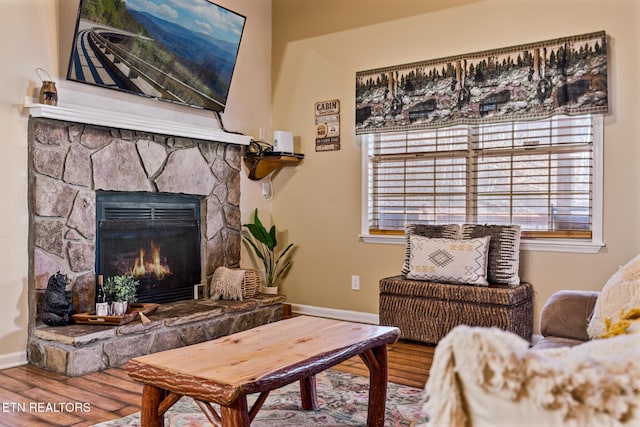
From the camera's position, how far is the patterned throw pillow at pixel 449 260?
12.1 feet

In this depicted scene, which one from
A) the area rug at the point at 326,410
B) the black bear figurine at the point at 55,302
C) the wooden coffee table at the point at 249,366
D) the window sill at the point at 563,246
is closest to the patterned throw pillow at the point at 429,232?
the window sill at the point at 563,246

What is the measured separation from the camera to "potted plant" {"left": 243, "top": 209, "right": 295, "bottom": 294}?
490cm

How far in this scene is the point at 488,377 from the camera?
0.83 meters

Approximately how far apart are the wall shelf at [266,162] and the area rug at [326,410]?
2364 millimetres

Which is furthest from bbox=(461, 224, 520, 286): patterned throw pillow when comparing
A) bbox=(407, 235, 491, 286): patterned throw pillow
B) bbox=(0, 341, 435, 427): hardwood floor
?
bbox=(0, 341, 435, 427): hardwood floor

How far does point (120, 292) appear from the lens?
357 centimetres

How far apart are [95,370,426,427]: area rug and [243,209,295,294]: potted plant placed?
2075 mm

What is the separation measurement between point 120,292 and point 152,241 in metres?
0.67

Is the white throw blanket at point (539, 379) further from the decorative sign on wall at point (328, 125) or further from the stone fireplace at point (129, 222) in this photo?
the decorative sign on wall at point (328, 125)

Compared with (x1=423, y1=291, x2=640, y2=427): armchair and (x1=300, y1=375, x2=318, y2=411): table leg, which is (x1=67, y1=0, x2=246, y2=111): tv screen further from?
(x1=423, y1=291, x2=640, y2=427): armchair

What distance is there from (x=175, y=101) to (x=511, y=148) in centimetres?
261

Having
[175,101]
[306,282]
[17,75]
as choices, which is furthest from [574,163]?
[17,75]

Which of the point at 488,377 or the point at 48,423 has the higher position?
A: the point at 488,377

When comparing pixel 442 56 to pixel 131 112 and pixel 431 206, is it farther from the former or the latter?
pixel 131 112
